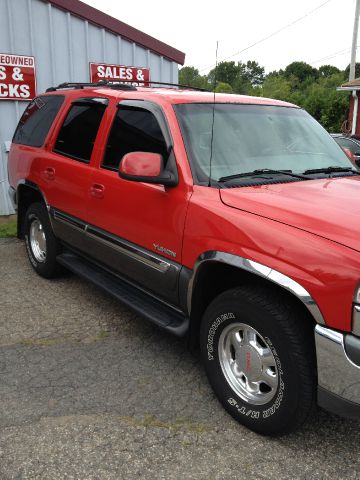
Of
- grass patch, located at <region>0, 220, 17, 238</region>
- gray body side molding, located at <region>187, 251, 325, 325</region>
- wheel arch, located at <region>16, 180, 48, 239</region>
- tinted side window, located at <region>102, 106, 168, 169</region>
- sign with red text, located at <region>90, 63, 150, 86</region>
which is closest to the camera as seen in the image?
gray body side molding, located at <region>187, 251, 325, 325</region>

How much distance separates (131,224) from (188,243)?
67 centimetres

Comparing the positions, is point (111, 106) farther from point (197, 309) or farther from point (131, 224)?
point (197, 309)

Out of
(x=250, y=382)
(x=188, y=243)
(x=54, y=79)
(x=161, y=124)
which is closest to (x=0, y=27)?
(x=54, y=79)

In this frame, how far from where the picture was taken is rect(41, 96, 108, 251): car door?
13.1ft

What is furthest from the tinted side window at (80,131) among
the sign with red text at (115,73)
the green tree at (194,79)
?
the sign with red text at (115,73)

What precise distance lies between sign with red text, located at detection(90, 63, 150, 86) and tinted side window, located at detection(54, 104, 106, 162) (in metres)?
3.99

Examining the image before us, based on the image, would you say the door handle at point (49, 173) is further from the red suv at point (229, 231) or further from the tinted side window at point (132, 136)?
the tinted side window at point (132, 136)

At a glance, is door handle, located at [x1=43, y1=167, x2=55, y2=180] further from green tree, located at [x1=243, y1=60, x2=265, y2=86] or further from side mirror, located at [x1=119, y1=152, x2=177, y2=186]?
green tree, located at [x1=243, y1=60, x2=265, y2=86]

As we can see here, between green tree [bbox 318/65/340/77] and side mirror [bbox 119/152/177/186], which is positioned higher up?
green tree [bbox 318/65/340/77]

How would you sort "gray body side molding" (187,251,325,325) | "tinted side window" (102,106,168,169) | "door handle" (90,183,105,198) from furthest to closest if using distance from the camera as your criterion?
"door handle" (90,183,105,198) → "tinted side window" (102,106,168,169) → "gray body side molding" (187,251,325,325)

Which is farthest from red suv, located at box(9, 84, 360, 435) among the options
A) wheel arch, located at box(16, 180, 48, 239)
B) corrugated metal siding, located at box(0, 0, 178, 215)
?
corrugated metal siding, located at box(0, 0, 178, 215)

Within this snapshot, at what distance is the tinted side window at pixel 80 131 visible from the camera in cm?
399

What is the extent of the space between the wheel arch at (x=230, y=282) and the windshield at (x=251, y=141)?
57cm

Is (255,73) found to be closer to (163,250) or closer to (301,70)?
(301,70)
